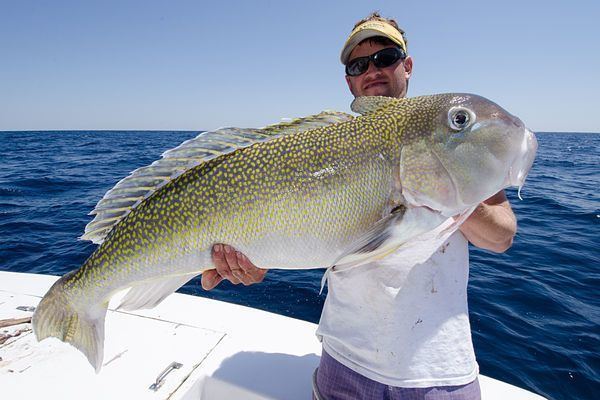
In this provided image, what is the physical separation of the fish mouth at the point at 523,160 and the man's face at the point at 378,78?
1212 millimetres

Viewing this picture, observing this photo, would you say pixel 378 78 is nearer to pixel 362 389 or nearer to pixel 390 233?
pixel 390 233

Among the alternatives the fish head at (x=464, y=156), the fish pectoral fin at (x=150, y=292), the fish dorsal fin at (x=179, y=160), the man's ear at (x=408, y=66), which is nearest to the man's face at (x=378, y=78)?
the man's ear at (x=408, y=66)

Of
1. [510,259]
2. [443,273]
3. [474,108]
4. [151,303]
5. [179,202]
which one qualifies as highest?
[474,108]

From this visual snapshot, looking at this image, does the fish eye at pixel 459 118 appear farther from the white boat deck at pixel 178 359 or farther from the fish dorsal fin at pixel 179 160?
the white boat deck at pixel 178 359

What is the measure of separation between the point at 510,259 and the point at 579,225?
4.32 m

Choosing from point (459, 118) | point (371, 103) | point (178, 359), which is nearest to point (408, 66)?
point (371, 103)

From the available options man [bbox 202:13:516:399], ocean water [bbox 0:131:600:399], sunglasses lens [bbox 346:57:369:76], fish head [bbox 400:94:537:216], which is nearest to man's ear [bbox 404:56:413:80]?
sunglasses lens [bbox 346:57:369:76]

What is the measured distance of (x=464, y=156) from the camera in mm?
2029

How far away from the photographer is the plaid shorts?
2.22 metres

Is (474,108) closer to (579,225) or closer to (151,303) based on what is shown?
(151,303)

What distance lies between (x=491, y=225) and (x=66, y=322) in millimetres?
2882

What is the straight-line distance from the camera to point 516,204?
14.3 meters

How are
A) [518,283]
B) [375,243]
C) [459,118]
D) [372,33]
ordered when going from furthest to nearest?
[518,283]
[372,33]
[459,118]
[375,243]

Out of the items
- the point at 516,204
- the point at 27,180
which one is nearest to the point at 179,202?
the point at 516,204
